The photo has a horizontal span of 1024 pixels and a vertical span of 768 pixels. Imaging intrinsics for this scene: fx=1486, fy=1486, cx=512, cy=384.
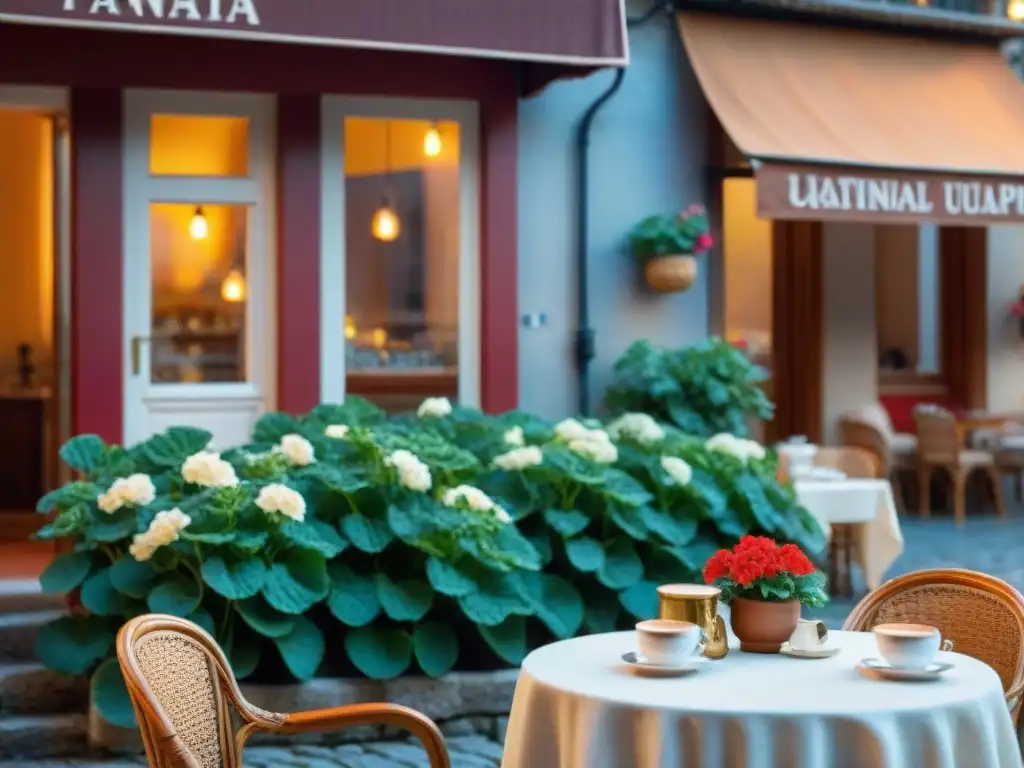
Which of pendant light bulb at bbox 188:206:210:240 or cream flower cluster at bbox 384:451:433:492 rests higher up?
pendant light bulb at bbox 188:206:210:240

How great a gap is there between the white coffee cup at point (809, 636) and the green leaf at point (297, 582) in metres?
2.73

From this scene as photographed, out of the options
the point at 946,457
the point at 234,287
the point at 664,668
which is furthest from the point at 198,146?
the point at 946,457

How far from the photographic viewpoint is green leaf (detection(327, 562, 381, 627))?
6211 mm

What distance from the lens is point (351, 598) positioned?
6.28m

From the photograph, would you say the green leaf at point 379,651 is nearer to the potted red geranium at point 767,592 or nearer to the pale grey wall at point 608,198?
the potted red geranium at point 767,592

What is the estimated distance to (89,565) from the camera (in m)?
6.20

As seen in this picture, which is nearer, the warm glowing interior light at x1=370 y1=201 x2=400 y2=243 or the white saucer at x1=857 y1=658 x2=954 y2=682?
the white saucer at x1=857 y1=658 x2=954 y2=682

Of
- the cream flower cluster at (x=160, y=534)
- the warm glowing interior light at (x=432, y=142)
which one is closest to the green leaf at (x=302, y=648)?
the cream flower cluster at (x=160, y=534)

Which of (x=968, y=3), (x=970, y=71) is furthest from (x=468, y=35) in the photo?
(x=968, y=3)

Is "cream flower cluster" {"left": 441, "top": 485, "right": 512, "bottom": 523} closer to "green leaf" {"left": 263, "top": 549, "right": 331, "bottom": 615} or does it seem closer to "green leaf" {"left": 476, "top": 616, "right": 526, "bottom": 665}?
"green leaf" {"left": 476, "top": 616, "right": 526, "bottom": 665}

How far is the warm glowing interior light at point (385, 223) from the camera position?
9.07 metres

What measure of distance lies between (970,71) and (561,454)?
604cm

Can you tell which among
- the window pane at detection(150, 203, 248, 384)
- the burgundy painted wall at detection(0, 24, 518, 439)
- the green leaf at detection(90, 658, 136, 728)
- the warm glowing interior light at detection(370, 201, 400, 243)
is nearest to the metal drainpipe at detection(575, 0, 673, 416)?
the burgundy painted wall at detection(0, 24, 518, 439)

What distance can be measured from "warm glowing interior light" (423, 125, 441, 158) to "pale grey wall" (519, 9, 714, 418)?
564 millimetres
